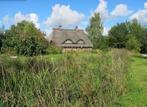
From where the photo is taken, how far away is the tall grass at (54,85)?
266 inches

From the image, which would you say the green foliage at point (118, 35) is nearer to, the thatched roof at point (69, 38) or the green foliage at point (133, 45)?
the green foliage at point (133, 45)

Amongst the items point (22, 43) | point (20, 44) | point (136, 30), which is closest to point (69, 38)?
point (136, 30)

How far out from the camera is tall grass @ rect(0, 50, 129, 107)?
675 cm

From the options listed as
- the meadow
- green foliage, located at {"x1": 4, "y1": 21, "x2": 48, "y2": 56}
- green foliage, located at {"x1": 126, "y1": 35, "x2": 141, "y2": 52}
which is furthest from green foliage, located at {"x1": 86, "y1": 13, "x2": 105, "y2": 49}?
the meadow

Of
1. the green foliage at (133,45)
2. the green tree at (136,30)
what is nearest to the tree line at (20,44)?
the green foliage at (133,45)

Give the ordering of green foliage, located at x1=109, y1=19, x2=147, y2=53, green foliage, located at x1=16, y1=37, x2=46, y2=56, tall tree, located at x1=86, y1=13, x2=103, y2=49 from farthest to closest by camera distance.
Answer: green foliage, located at x1=109, y1=19, x2=147, y2=53, tall tree, located at x1=86, y1=13, x2=103, y2=49, green foliage, located at x1=16, y1=37, x2=46, y2=56

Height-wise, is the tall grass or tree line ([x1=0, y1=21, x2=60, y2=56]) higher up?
tree line ([x1=0, y1=21, x2=60, y2=56])

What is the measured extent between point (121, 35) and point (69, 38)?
55.2ft

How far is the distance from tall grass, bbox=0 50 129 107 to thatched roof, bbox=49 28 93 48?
5655cm

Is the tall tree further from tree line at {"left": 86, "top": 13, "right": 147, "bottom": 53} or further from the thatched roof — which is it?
the thatched roof

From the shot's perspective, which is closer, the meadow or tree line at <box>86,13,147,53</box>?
the meadow

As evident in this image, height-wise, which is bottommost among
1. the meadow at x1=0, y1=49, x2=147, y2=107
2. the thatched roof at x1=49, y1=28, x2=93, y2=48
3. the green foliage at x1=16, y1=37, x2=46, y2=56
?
the meadow at x1=0, y1=49, x2=147, y2=107

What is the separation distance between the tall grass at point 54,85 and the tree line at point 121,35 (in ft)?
194

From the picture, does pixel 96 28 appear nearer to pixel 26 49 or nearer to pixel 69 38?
pixel 69 38
